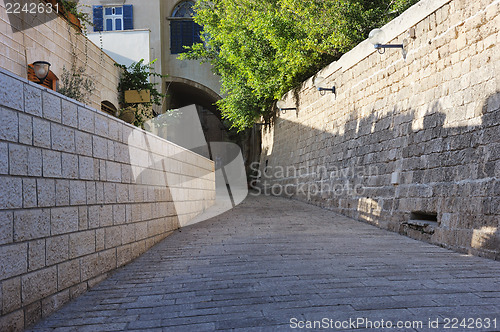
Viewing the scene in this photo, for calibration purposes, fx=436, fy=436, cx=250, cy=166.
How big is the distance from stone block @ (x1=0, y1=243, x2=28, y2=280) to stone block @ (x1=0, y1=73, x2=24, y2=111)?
3.00 ft

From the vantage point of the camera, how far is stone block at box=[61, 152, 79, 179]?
354 centimetres

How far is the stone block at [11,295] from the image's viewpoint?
8.85ft

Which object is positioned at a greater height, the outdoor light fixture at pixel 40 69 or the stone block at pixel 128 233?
the outdoor light fixture at pixel 40 69

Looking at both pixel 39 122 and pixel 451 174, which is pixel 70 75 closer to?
pixel 39 122

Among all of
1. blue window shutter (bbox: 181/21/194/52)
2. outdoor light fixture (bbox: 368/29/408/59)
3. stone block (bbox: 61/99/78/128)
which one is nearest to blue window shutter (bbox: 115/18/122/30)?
blue window shutter (bbox: 181/21/194/52)

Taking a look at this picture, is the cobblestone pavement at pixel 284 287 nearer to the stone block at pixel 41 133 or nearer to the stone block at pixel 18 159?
the stone block at pixel 18 159

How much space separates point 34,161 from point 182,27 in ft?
59.8

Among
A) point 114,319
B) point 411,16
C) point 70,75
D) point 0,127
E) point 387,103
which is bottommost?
point 114,319

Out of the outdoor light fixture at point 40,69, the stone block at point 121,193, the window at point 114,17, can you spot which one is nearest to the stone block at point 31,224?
the stone block at point 121,193

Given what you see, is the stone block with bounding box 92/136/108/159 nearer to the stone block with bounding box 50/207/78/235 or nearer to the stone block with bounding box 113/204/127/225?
the stone block with bounding box 113/204/127/225

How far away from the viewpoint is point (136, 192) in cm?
552

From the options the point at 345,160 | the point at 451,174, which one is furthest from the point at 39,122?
the point at 345,160

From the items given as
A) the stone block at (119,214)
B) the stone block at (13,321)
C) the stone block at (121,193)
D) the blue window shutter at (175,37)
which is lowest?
the stone block at (13,321)

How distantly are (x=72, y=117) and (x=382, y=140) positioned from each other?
6.35m
